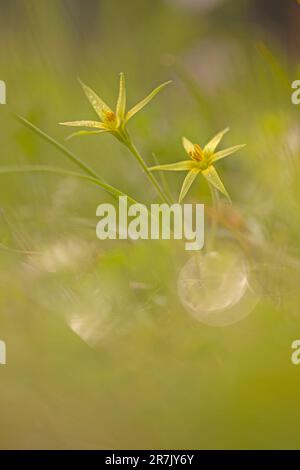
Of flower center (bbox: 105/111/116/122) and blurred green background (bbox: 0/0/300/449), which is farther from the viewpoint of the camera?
flower center (bbox: 105/111/116/122)

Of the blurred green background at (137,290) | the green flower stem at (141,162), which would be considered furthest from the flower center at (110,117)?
the blurred green background at (137,290)

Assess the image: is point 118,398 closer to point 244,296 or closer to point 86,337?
point 86,337

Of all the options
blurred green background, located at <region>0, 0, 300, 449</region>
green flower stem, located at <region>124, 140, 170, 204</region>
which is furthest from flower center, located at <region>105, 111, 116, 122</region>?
blurred green background, located at <region>0, 0, 300, 449</region>

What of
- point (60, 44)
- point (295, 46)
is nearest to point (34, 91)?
point (60, 44)

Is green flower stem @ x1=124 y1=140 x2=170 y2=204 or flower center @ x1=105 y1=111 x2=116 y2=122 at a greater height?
flower center @ x1=105 y1=111 x2=116 y2=122

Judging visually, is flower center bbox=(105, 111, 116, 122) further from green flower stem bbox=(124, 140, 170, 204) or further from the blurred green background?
the blurred green background

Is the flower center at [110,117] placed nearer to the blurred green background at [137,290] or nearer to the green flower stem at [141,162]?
the green flower stem at [141,162]

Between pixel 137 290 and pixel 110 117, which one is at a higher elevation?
pixel 110 117

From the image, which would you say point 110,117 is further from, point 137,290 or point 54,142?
point 137,290

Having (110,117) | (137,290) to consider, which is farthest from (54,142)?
(137,290)
